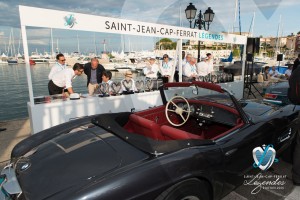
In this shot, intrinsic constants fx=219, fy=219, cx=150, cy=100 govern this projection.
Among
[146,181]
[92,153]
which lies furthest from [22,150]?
[146,181]

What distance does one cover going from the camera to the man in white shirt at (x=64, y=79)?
16.2ft

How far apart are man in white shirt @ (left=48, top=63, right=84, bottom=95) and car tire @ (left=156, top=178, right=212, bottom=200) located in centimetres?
379

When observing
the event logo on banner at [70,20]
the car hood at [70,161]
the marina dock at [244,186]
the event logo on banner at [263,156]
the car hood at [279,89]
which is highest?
the event logo on banner at [70,20]

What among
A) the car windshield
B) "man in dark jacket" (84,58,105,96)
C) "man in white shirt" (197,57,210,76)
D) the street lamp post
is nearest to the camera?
the car windshield

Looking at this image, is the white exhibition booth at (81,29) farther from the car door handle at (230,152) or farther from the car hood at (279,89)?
the car hood at (279,89)

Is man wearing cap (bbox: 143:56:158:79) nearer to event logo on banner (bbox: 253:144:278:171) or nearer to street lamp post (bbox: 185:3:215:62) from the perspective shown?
street lamp post (bbox: 185:3:215:62)

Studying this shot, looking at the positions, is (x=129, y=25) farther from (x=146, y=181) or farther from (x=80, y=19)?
(x=146, y=181)

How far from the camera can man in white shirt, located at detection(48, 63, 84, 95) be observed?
4934mm

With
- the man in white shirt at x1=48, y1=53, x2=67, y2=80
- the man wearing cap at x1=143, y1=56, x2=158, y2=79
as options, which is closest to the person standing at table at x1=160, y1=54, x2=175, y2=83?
the man wearing cap at x1=143, y1=56, x2=158, y2=79

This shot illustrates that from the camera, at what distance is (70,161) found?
1.85 metres

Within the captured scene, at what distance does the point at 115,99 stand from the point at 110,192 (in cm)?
396

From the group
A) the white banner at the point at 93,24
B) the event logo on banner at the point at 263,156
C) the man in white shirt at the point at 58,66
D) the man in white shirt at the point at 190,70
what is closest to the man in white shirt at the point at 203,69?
the man in white shirt at the point at 190,70

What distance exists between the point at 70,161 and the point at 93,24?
3552 millimetres

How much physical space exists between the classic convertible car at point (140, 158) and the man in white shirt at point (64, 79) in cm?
244
